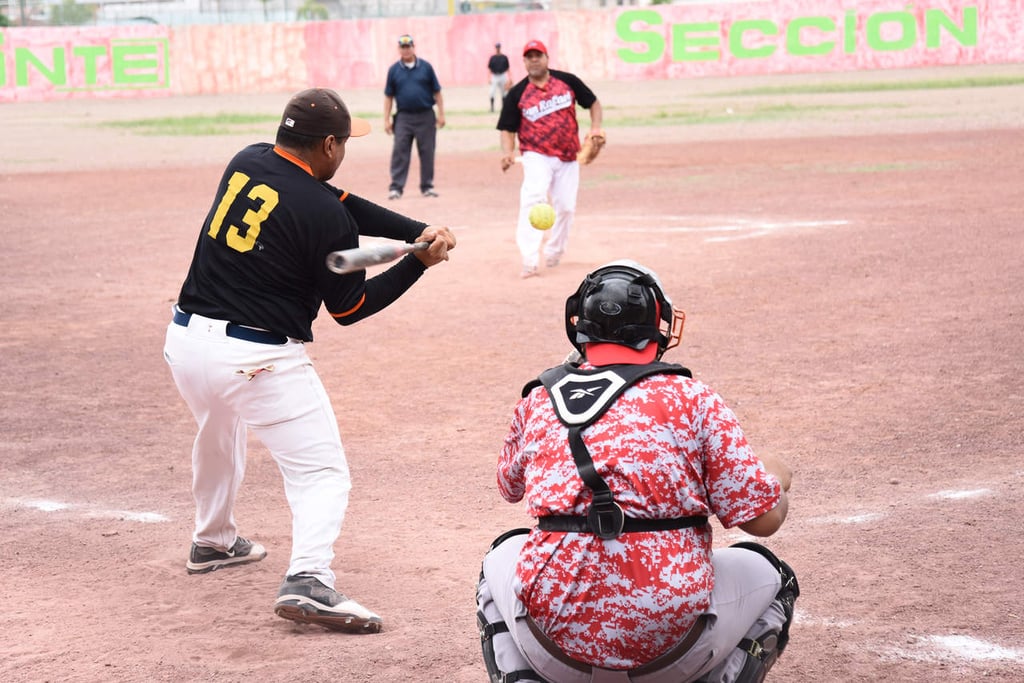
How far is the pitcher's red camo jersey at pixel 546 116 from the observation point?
1170 cm

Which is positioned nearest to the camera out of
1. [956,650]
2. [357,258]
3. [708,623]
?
[708,623]

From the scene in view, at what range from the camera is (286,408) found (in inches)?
191

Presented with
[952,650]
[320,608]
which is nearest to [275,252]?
[320,608]

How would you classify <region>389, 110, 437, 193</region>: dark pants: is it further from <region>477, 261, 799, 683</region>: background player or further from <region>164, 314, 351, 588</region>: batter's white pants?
<region>477, 261, 799, 683</region>: background player

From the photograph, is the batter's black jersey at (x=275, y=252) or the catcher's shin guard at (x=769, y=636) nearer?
the catcher's shin guard at (x=769, y=636)

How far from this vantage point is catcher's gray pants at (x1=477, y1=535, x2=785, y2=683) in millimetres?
3422

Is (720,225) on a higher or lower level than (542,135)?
lower

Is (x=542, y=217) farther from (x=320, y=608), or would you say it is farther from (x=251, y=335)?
(x=320, y=608)

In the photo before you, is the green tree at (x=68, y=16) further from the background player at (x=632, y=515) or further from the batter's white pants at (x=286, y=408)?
the background player at (x=632, y=515)

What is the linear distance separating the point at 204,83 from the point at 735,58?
778 inches

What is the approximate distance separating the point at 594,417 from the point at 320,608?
1839mm

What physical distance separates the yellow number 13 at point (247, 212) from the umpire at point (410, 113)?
13.2 meters

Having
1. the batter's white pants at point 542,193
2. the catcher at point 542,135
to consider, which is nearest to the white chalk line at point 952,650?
the batter's white pants at point 542,193

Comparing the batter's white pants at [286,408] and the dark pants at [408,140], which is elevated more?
the dark pants at [408,140]
